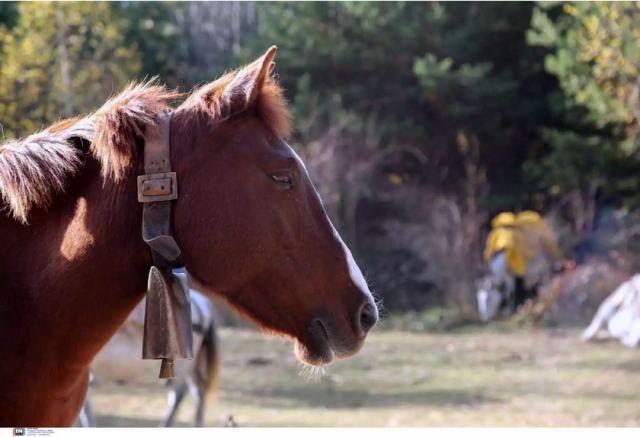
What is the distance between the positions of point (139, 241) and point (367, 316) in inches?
18.7

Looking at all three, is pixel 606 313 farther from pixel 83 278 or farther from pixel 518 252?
pixel 83 278

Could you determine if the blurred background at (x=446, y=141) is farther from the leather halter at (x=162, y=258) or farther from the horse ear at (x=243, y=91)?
the horse ear at (x=243, y=91)

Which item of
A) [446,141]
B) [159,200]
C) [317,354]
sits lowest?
[446,141]

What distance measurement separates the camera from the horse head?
5.43 feet

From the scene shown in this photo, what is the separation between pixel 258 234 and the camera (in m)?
1.67

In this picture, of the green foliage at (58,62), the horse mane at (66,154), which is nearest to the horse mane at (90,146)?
the horse mane at (66,154)

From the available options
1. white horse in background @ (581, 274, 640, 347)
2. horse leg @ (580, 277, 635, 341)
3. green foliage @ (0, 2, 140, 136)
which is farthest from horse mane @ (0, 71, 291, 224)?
horse leg @ (580, 277, 635, 341)

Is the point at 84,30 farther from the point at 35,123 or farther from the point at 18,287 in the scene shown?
the point at 18,287

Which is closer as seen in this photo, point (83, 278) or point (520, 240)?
point (83, 278)

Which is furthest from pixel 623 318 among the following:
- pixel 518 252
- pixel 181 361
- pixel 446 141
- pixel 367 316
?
pixel 367 316

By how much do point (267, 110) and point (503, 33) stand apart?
1219 centimetres

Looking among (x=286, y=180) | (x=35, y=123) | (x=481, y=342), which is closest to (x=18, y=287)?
(x=286, y=180)

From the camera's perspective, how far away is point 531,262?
529 inches

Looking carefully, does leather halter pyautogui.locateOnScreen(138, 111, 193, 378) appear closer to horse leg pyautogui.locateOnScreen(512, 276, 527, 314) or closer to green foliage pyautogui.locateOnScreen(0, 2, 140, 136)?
green foliage pyautogui.locateOnScreen(0, 2, 140, 136)
